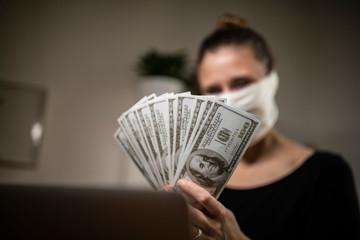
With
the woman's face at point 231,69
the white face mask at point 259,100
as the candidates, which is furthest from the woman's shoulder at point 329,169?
the woman's face at point 231,69

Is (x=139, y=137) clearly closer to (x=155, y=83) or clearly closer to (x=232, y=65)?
(x=232, y=65)

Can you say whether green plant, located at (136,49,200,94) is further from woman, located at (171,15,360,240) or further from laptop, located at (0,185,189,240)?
laptop, located at (0,185,189,240)

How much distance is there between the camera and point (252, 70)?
3.10 feet

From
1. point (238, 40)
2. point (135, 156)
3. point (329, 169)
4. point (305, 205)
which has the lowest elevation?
point (305, 205)

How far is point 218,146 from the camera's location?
47 centimetres

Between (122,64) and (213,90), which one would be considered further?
(122,64)

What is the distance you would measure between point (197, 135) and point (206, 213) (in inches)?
5.0

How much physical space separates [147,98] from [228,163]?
184mm

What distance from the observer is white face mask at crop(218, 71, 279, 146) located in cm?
84

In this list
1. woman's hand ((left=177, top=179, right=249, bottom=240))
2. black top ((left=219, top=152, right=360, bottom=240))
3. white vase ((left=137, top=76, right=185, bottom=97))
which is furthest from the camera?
white vase ((left=137, top=76, right=185, bottom=97))

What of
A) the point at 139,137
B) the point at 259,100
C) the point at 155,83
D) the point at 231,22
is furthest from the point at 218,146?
the point at 155,83

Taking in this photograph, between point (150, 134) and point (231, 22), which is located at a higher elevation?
point (231, 22)

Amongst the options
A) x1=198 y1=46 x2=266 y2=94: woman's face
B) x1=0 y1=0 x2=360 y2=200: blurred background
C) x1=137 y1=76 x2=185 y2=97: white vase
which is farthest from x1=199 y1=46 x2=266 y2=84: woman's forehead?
x1=137 y1=76 x2=185 y2=97: white vase

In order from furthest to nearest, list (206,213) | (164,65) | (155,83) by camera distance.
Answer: (164,65)
(155,83)
(206,213)
